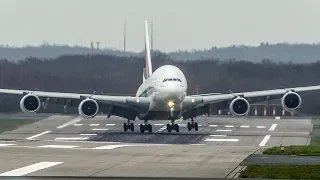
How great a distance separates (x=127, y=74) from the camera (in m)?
78.1

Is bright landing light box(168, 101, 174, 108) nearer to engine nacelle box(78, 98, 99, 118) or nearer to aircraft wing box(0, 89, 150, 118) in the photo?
aircraft wing box(0, 89, 150, 118)

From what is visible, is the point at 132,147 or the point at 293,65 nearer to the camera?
the point at 132,147

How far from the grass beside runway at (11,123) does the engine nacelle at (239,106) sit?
1543 cm

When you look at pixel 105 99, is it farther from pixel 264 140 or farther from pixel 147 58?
pixel 264 140

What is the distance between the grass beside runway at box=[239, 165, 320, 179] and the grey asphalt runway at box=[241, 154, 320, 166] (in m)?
1.90

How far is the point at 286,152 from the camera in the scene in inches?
1666

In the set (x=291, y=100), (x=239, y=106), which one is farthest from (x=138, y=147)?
(x=291, y=100)

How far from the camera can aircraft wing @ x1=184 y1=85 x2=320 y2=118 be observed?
63.4m

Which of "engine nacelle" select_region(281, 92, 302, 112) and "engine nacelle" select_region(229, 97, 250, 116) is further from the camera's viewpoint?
"engine nacelle" select_region(281, 92, 302, 112)

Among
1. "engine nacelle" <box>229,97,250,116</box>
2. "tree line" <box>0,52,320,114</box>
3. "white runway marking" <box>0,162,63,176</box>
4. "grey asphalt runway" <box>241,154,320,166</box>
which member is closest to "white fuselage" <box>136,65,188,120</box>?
"engine nacelle" <box>229,97,250,116</box>

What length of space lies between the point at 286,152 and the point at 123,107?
24.4 meters

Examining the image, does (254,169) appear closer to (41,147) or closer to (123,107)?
(41,147)

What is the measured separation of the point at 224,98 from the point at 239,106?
6.95 ft

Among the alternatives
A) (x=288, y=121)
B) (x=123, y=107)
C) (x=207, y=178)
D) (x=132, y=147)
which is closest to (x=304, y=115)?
(x=288, y=121)
